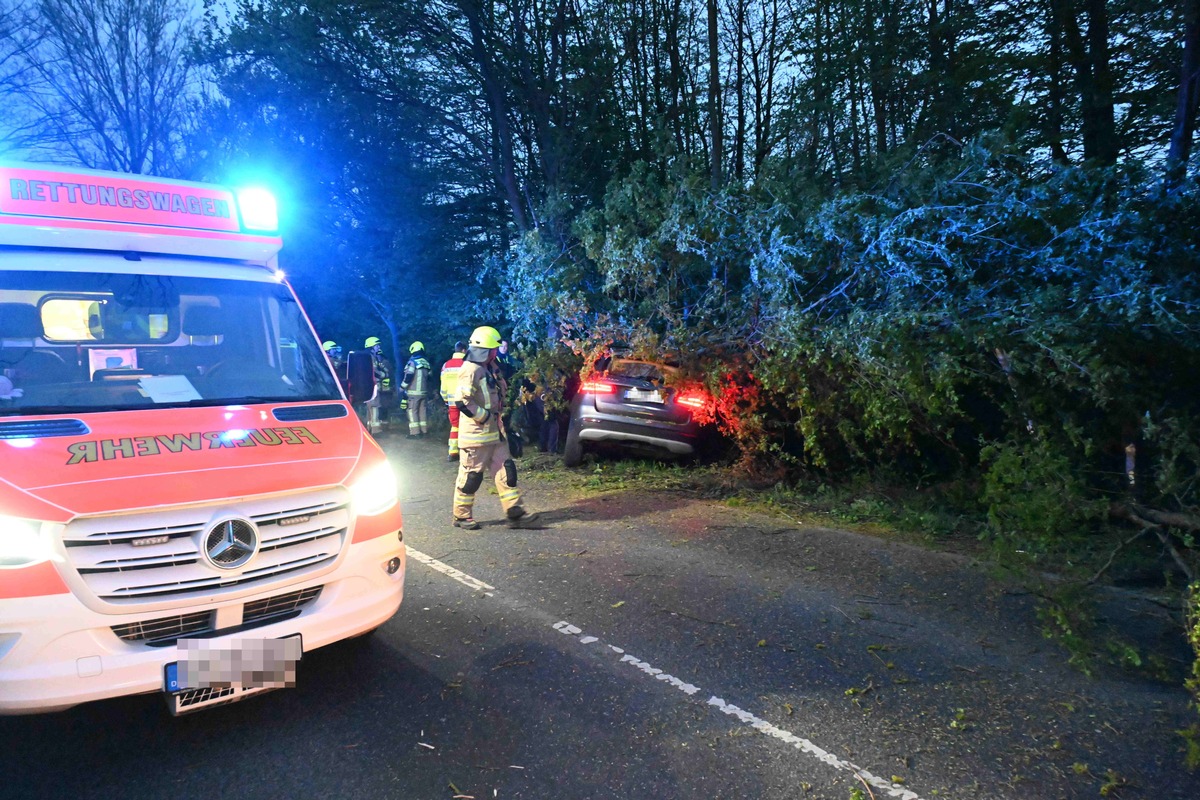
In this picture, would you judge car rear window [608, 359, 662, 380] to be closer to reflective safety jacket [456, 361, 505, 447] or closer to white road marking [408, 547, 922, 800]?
reflective safety jacket [456, 361, 505, 447]

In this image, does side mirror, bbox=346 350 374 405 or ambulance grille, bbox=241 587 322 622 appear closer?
ambulance grille, bbox=241 587 322 622

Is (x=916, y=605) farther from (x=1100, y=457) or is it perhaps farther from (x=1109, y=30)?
(x=1109, y=30)

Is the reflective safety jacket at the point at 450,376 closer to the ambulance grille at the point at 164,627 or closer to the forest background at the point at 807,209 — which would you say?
the forest background at the point at 807,209

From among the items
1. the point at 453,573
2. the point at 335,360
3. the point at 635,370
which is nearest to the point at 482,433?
the point at 453,573

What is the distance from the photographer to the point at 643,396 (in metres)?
8.60

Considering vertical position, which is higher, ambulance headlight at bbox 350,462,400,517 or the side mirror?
the side mirror

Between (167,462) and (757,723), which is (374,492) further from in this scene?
(757,723)

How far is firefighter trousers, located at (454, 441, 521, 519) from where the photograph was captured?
7051 millimetres

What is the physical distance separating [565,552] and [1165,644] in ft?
13.3

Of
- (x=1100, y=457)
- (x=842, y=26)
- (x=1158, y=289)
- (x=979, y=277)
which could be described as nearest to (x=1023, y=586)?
(x=1100, y=457)

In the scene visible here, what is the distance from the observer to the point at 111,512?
2.97 m

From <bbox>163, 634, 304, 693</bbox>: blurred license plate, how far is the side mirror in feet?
6.20

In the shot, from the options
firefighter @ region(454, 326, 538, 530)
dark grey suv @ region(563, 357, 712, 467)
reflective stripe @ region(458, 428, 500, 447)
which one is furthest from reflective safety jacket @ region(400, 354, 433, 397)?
reflective stripe @ region(458, 428, 500, 447)

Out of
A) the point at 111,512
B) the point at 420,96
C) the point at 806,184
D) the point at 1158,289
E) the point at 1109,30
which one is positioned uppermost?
the point at 420,96
